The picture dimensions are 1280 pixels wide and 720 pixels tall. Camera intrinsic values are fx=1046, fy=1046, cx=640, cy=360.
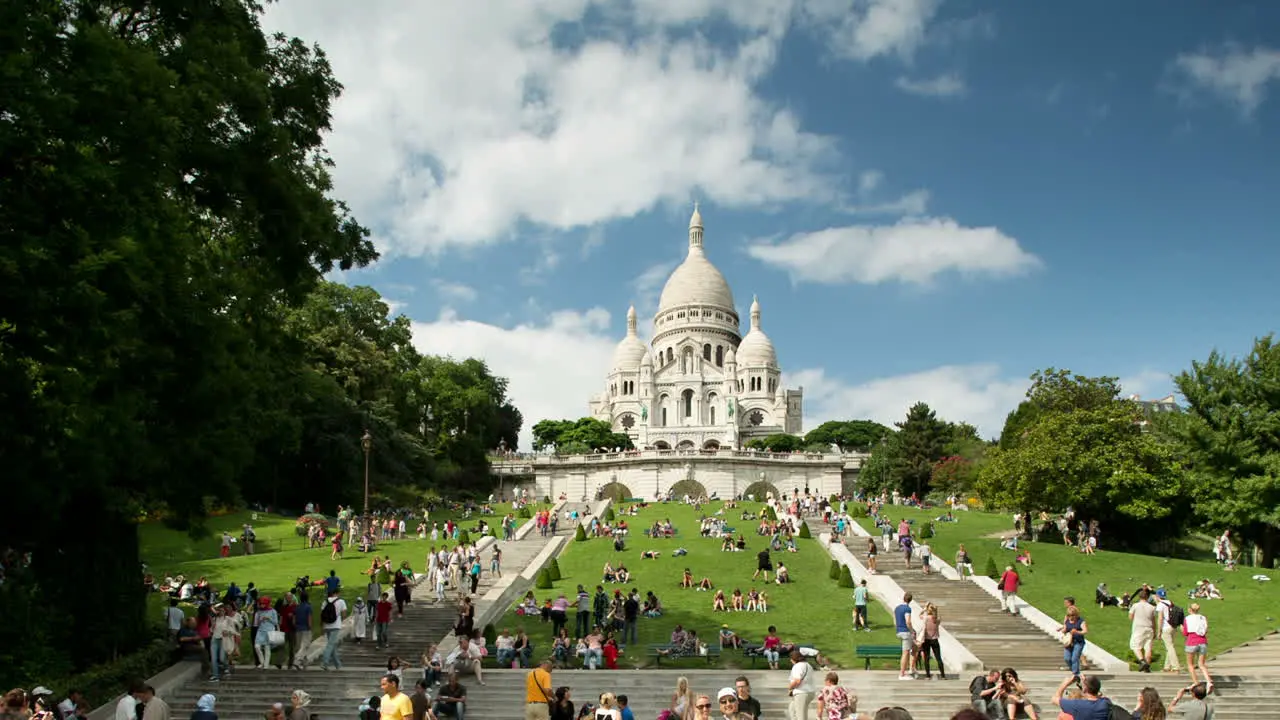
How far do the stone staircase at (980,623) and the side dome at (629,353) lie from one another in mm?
90319

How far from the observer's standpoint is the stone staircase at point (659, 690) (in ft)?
50.8

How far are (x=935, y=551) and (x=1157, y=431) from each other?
49.5 feet

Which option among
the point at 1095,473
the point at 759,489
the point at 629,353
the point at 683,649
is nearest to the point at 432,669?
the point at 683,649

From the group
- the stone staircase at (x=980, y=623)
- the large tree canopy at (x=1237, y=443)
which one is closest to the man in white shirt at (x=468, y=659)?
the stone staircase at (x=980, y=623)

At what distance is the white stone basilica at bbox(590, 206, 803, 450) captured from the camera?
108 m

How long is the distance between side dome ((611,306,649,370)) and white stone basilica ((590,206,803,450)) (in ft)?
0.37

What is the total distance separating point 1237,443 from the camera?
34.4 m

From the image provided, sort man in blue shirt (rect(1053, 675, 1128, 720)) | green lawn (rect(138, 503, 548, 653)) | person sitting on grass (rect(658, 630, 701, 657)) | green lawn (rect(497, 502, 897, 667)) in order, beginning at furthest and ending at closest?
1. green lawn (rect(138, 503, 548, 653))
2. green lawn (rect(497, 502, 897, 667))
3. person sitting on grass (rect(658, 630, 701, 657))
4. man in blue shirt (rect(1053, 675, 1128, 720))

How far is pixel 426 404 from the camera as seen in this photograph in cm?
6188

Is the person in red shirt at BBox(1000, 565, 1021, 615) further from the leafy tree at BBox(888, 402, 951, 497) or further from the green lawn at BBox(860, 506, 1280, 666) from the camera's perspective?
the leafy tree at BBox(888, 402, 951, 497)

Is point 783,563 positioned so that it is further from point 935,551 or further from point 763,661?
point 763,661

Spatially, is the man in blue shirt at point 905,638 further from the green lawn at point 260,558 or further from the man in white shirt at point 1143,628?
the green lawn at point 260,558

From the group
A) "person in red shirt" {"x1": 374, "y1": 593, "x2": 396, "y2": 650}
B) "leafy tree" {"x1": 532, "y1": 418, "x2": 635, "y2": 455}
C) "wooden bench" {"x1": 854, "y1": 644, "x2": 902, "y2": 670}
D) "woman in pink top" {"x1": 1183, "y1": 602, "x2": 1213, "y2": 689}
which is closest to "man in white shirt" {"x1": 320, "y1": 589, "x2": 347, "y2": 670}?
"person in red shirt" {"x1": 374, "y1": 593, "x2": 396, "y2": 650}

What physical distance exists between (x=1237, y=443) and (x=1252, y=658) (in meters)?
18.2
